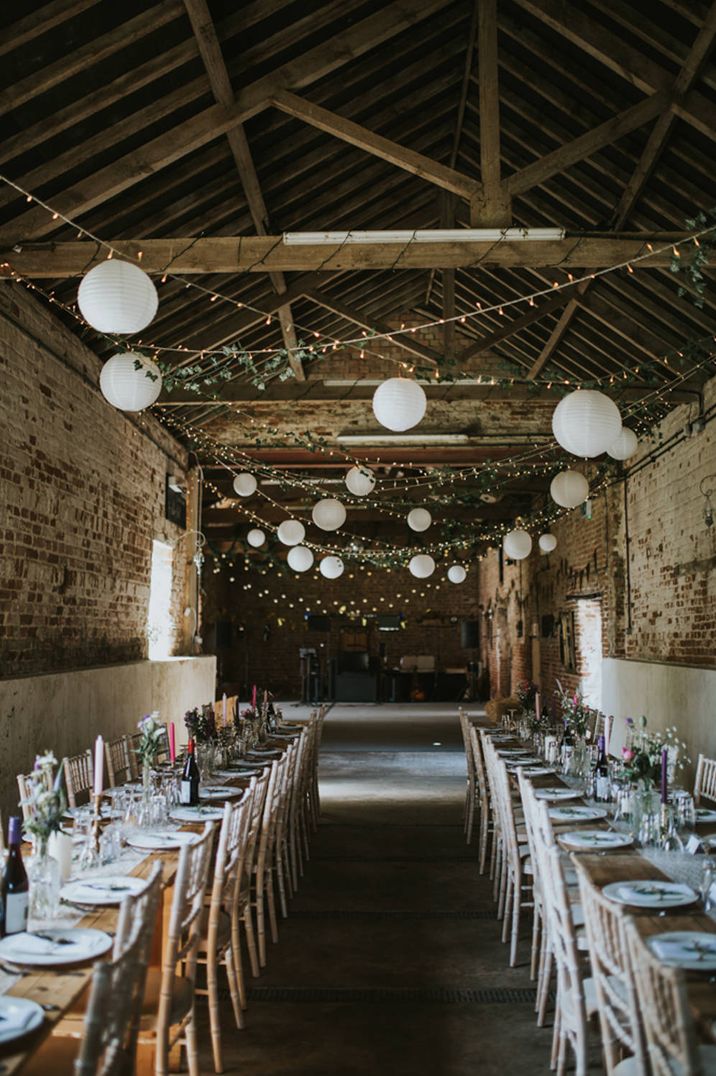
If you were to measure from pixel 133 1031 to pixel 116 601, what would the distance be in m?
5.92

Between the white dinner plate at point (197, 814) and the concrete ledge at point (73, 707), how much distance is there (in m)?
1.43

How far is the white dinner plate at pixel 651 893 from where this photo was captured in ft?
9.59

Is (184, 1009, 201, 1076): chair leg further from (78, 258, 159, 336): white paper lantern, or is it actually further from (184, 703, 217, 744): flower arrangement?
(78, 258, 159, 336): white paper lantern

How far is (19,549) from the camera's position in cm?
579

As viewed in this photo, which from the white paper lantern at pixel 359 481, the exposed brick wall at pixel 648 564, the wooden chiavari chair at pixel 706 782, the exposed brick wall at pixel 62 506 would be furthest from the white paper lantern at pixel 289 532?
the wooden chiavari chair at pixel 706 782

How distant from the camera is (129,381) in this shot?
4973 millimetres

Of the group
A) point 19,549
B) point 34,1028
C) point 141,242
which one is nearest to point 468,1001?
point 34,1028

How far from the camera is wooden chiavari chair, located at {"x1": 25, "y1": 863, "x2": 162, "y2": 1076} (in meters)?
1.74

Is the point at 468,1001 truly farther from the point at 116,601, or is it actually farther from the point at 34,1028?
the point at 116,601

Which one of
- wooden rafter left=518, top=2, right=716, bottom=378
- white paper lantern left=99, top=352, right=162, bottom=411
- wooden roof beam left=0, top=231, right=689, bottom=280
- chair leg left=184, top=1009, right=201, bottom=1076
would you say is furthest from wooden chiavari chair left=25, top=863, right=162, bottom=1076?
wooden rafter left=518, top=2, right=716, bottom=378

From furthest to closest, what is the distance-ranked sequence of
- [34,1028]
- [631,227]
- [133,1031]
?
1. [631,227]
2. [133,1031]
3. [34,1028]

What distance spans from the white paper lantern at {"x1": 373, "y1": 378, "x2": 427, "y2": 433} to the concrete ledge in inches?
106

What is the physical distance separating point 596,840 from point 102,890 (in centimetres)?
201

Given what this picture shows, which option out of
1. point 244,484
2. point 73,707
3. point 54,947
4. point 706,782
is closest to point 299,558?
point 244,484
